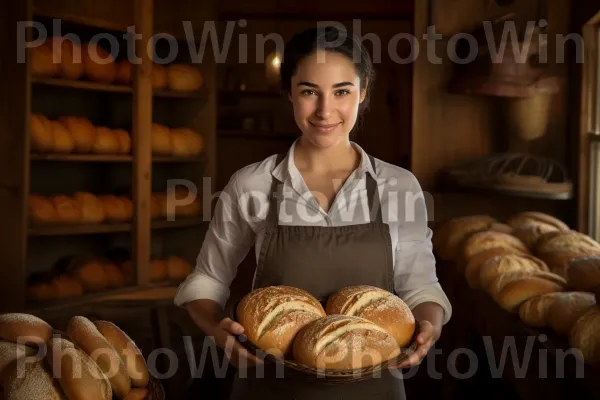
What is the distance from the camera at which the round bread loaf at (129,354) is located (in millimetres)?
1370

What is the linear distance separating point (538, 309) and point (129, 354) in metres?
1.14

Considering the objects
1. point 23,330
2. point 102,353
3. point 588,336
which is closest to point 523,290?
point 588,336

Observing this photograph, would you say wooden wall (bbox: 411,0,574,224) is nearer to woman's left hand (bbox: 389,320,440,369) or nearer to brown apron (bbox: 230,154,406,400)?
brown apron (bbox: 230,154,406,400)

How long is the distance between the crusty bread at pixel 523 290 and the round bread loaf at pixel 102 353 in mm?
1229

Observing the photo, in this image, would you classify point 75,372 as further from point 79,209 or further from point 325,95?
point 79,209

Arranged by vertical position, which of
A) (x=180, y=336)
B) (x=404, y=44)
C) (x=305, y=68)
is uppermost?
(x=404, y=44)

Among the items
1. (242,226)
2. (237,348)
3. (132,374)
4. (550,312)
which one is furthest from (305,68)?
(550,312)

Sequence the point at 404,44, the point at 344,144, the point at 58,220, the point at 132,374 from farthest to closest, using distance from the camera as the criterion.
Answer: the point at 404,44 → the point at 58,220 → the point at 344,144 → the point at 132,374

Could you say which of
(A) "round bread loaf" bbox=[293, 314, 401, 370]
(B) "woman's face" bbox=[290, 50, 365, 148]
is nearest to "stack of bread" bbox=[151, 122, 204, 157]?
(B) "woman's face" bbox=[290, 50, 365, 148]

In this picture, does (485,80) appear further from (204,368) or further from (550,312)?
(204,368)

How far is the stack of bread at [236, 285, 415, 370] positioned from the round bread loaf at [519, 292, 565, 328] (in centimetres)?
73

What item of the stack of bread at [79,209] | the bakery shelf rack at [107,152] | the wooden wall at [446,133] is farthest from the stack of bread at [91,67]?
the wooden wall at [446,133]

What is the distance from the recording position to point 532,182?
2736 mm

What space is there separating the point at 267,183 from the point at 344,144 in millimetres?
198
